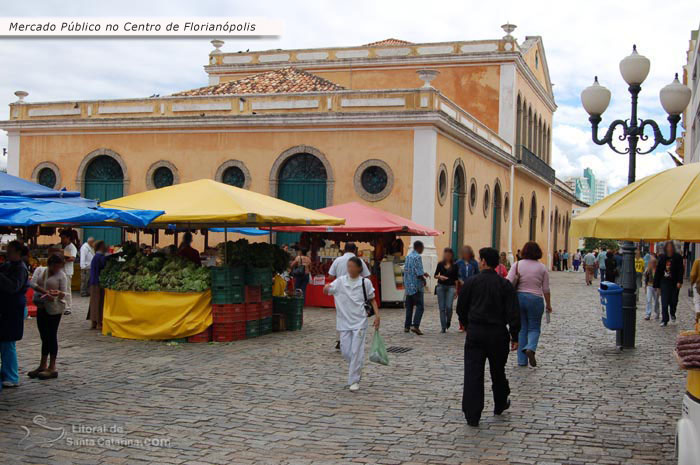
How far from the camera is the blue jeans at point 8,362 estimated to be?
824cm

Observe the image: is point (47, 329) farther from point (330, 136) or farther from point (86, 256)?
point (330, 136)

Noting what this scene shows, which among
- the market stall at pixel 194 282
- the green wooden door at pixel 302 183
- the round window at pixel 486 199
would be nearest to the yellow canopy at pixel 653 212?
the market stall at pixel 194 282

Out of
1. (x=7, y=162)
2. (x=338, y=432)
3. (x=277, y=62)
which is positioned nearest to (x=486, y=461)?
(x=338, y=432)

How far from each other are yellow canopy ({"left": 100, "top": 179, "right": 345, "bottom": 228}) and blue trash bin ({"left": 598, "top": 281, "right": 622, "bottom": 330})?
511 cm

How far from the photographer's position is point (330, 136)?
24.6 metres

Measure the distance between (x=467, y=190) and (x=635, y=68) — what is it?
50.7ft

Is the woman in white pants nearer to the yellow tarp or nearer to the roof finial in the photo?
the yellow tarp

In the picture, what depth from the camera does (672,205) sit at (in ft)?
20.1

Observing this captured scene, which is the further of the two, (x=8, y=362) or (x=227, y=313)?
(x=227, y=313)

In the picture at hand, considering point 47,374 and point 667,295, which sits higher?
point 667,295

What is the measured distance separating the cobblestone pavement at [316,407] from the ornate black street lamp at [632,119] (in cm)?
63

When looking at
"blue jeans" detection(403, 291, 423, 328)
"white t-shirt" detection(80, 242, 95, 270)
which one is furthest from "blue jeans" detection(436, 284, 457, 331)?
"white t-shirt" detection(80, 242, 95, 270)

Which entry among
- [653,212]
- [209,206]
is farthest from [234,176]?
[653,212]

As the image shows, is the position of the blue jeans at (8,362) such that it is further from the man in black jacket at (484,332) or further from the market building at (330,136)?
the market building at (330,136)
